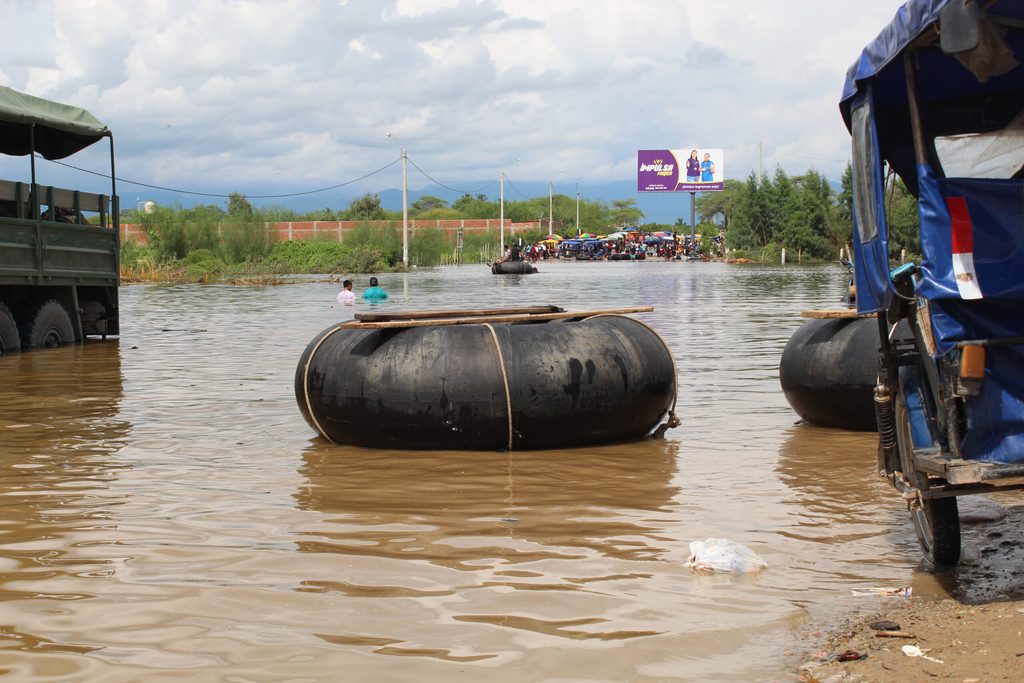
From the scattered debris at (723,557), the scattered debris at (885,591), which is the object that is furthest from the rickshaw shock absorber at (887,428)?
the scattered debris at (723,557)

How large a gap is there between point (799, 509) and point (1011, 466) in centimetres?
251

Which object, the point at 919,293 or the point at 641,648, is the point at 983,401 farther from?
the point at 641,648

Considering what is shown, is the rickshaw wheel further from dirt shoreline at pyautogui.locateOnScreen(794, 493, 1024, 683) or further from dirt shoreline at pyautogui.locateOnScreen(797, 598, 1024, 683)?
dirt shoreline at pyautogui.locateOnScreen(797, 598, 1024, 683)

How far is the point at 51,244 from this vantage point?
17984 millimetres

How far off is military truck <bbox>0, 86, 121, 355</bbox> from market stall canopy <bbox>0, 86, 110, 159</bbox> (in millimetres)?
17

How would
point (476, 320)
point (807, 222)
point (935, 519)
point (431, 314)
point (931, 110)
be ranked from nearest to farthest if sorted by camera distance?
point (935, 519) < point (931, 110) < point (476, 320) < point (431, 314) < point (807, 222)

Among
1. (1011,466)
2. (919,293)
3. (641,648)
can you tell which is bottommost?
(641,648)

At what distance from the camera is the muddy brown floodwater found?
4.84 meters

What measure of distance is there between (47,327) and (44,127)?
3390mm

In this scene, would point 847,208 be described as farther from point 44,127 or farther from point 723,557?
point 723,557

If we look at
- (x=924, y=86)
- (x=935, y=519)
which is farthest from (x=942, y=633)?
(x=924, y=86)

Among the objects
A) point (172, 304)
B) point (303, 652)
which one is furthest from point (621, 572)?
point (172, 304)

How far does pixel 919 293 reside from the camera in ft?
17.4

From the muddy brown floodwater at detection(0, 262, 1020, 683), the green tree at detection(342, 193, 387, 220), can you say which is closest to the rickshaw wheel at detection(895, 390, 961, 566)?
the muddy brown floodwater at detection(0, 262, 1020, 683)
